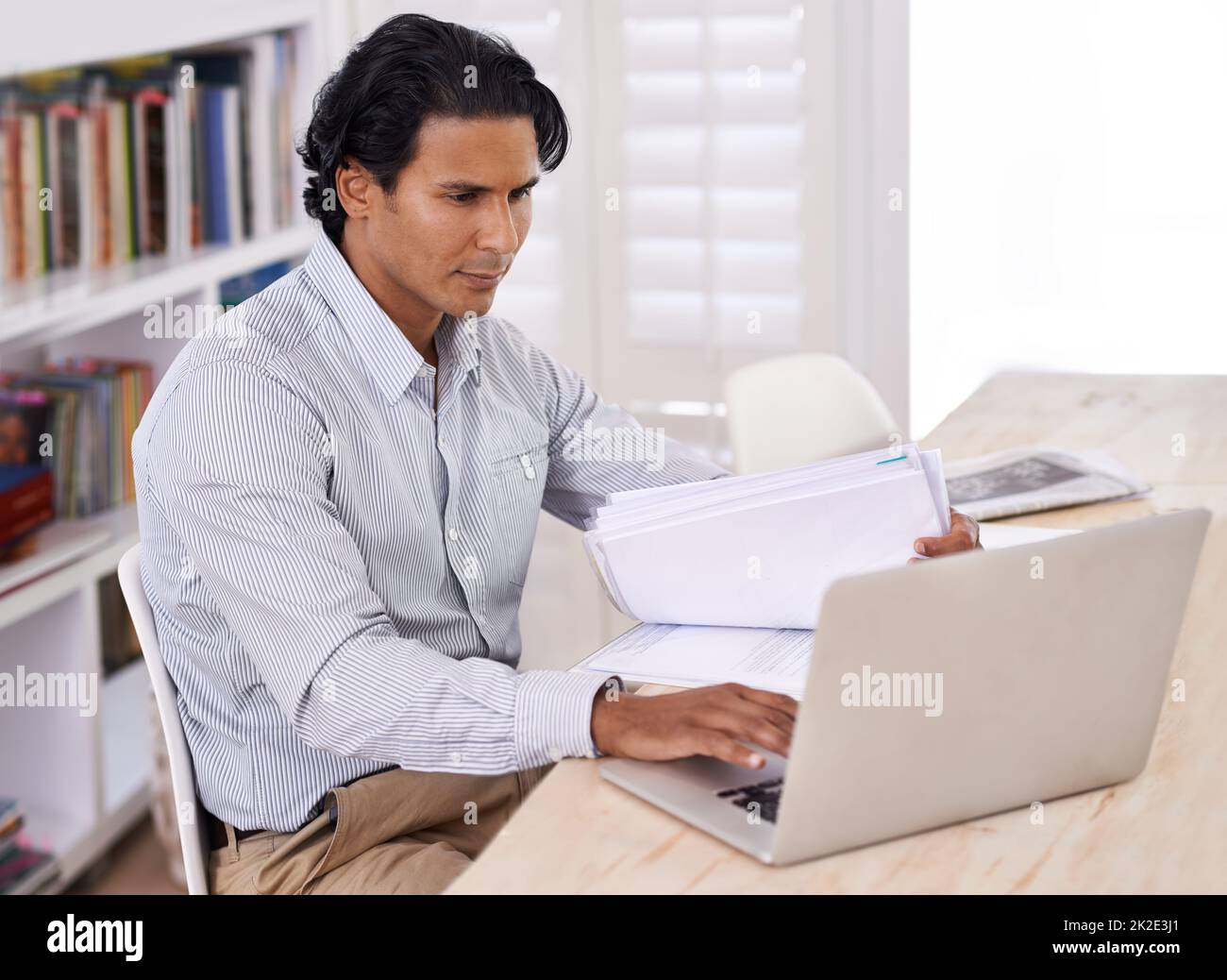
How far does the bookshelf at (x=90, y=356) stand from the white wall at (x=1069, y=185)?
122 centimetres

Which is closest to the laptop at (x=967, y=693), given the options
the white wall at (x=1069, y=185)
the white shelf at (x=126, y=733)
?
the white shelf at (x=126, y=733)

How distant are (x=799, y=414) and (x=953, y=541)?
840 mm

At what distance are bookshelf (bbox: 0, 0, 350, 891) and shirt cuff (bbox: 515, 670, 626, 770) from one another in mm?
1175

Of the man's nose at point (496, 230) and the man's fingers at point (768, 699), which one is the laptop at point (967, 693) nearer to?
the man's fingers at point (768, 699)

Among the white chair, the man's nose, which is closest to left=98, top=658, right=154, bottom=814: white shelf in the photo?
the white chair

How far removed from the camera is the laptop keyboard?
0.97 meters

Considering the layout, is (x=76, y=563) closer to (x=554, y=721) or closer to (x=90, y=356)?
(x=90, y=356)

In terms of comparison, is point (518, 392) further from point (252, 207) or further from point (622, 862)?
point (252, 207)

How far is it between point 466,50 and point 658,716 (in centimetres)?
68

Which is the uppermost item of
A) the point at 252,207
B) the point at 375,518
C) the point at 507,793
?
the point at 252,207

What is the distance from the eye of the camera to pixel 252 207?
8.24 feet

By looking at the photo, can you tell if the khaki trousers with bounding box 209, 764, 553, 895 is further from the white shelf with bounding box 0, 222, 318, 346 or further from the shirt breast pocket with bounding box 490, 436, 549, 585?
the white shelf with bounding box 0, 222, 318, 346
